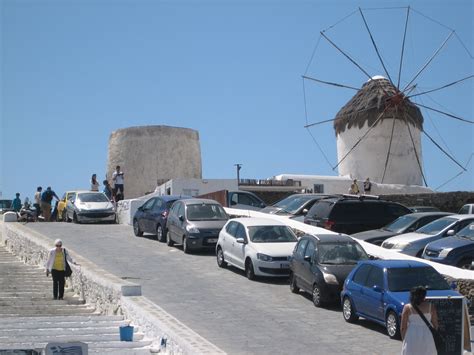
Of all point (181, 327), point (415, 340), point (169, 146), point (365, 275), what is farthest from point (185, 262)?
point (169, 146)

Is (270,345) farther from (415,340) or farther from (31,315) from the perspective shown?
(31,315)

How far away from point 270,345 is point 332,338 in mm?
1231

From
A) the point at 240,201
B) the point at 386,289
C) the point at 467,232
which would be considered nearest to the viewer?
the point at 386,289

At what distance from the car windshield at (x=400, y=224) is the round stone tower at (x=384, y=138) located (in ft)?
86.4

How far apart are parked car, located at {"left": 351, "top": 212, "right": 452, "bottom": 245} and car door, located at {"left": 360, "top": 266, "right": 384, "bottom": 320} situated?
7.24m

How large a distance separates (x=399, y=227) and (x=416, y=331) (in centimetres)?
1310

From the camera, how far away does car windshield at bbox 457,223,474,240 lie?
19703mm

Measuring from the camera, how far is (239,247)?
2088 centimetres

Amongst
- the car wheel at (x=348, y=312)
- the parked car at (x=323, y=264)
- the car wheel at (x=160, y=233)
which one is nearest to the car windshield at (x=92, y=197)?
the car wheel at (x=160, y=233)

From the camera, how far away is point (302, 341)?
44.3 ft

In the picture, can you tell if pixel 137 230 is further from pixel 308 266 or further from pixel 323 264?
pixel 323 264

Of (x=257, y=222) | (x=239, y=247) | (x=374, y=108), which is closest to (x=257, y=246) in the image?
(x=239, y=247)

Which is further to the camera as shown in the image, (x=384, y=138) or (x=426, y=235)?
(x=384, y=138)

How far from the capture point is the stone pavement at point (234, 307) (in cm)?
1335
